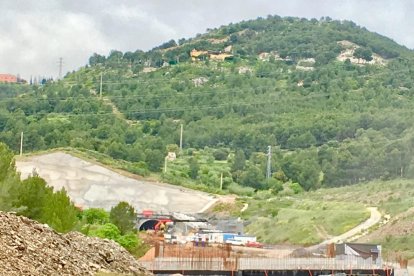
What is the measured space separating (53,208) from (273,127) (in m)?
100

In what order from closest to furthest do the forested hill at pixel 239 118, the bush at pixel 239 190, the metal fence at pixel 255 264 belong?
the metal fence at pixel 255 264 < the bush at pixel 239 190 < the forested hill at pixel 239 118

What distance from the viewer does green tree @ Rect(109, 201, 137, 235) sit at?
63750 millimetres

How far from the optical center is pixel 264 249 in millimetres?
55594

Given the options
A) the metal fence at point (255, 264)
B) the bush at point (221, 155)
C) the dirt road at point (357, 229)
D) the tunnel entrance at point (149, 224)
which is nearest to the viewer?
the metal fence at point (255, 264)

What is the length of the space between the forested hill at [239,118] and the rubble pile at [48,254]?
239ft

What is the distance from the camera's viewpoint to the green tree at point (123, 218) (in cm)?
6375

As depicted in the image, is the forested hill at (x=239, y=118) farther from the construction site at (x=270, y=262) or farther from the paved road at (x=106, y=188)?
the construction site at (x=270, y=262)

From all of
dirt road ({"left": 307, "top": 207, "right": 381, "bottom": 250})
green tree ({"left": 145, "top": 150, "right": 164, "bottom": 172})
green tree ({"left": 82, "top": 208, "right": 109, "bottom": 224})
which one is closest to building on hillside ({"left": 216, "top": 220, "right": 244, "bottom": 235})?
green tree ({"left": 82, "top": 208, "right": 109, "bottom": 224})

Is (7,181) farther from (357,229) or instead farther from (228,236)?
(357,229)

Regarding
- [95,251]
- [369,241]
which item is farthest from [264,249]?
[95,251]

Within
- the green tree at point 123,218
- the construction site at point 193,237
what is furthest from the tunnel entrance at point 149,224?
the green tree at point 123,218

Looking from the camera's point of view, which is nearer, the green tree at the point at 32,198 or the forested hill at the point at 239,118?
the green tree at the point at 32,198

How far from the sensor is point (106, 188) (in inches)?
→ 3812

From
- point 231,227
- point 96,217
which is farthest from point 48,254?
point 231,227
